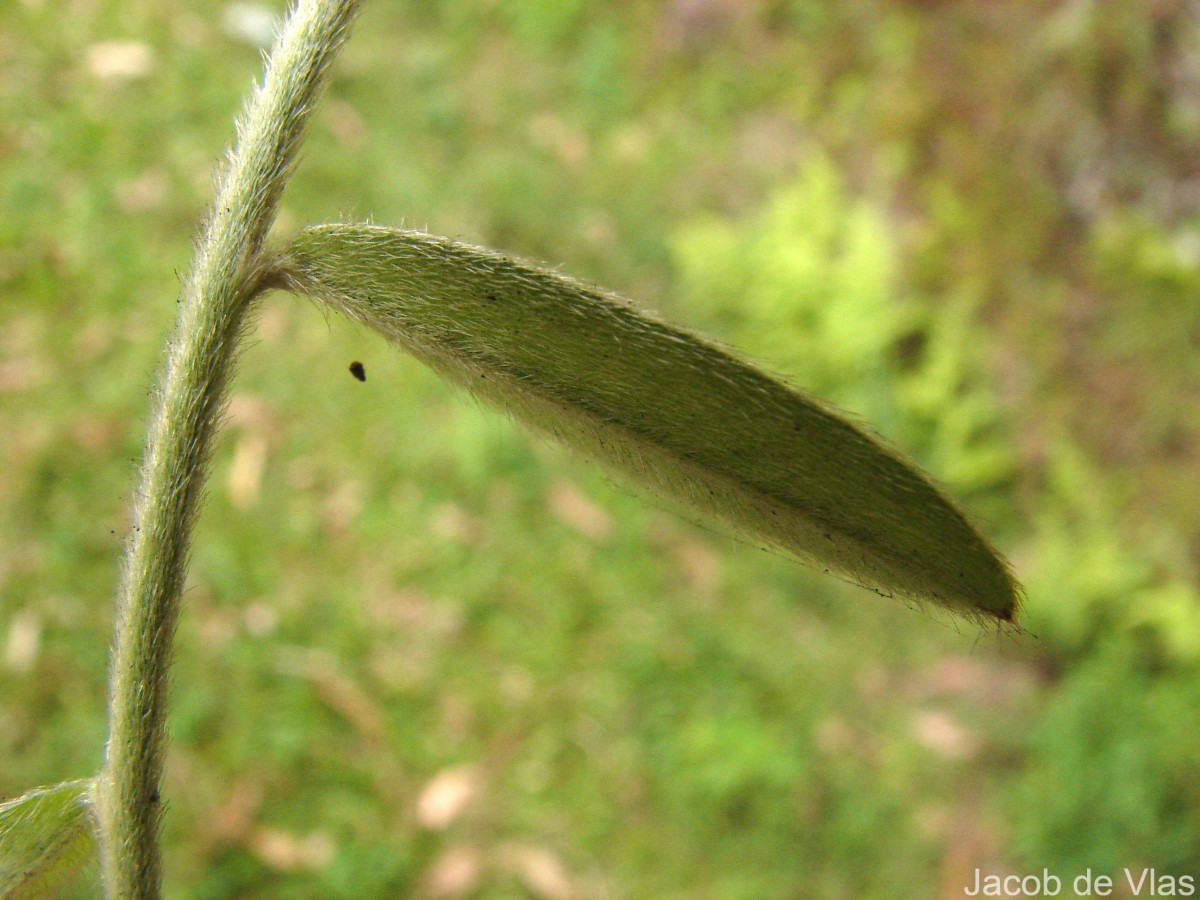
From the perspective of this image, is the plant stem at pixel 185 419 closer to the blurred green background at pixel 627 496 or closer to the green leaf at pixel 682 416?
the green leaf at pixel 682 416

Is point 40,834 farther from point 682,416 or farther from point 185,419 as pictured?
point 682,416

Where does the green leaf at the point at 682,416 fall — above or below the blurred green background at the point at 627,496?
below

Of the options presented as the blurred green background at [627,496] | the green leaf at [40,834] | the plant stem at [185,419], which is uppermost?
the blurred green background at [627,496]

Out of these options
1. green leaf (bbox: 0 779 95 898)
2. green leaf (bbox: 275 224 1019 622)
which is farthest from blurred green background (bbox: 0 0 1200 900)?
green leaf (bbox: 275 224 1019 622)

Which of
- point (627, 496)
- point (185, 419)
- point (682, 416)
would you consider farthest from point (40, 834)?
point (627, 496)

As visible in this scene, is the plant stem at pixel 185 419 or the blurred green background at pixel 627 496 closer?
the plant stem at pixel 185 419

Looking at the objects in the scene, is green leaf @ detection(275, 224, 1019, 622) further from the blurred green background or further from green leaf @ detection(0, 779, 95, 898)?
the blurred green background

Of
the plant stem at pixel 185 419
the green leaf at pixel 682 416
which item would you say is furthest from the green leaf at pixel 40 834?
the green leaf at pixel 682 416

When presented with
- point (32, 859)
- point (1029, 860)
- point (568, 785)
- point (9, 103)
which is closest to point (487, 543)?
point (568, 785)
